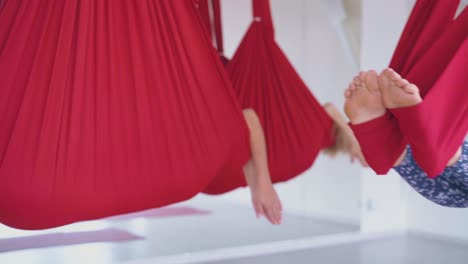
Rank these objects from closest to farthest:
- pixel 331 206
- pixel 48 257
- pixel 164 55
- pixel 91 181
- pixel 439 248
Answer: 1. pixel 91 181
2. pixel 164 55
3. pixel 48 257
4. pixel 439 248
5. pixel 331 206

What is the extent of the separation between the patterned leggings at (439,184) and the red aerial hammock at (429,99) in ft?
0.55

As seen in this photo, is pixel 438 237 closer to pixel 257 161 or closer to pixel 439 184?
pixel 257 161

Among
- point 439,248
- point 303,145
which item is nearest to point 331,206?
point 439,248

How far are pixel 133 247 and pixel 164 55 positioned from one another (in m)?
1.54

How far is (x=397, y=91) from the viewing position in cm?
137

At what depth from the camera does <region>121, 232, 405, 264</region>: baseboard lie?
9.37ft

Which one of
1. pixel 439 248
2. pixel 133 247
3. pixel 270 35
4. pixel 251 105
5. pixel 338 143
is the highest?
pixel 270 35

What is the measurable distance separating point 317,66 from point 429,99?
2.58 meters

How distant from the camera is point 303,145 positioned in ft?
8.63

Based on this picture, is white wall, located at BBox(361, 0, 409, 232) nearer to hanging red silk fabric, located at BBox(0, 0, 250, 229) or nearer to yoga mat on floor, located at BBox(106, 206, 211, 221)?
yoga mat on floor, located at BBox(106, 206, 211, 221)

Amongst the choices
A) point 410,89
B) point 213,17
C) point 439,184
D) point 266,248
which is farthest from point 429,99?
point 266,248

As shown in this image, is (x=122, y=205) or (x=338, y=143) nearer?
(x=122, y=205)

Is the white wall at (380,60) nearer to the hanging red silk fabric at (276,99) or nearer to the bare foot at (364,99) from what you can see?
the hanging red silk fabric at (276,99)

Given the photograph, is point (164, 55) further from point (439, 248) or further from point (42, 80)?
point (439, 248)
